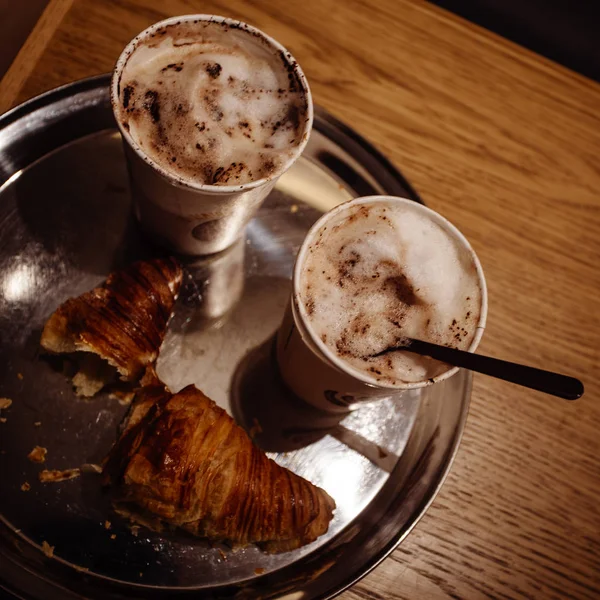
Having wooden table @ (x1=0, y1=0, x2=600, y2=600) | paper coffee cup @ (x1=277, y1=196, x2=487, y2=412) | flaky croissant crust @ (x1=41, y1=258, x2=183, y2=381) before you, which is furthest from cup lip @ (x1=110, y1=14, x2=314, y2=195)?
wooden table @ (x1=0, y1=0, x2=600, y2=600)

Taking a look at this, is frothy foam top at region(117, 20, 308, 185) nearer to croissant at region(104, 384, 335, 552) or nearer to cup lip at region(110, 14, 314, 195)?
cup lip at region(110, 14, 314, 195)

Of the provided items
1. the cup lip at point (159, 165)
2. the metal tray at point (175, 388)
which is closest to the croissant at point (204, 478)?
the metal tray at point (175, 388)

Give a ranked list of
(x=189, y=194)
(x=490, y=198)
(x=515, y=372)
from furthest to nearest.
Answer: (x=490, y=198), (x=189, y=194), (x=515, y=372)

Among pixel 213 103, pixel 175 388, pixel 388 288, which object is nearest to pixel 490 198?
pixel 388 288

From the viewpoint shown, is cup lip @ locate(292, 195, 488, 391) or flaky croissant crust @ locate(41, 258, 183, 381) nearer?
cup lip @ locate(292, 195, 488, 391)

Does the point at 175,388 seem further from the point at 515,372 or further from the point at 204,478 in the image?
Result: the point at 515,372
